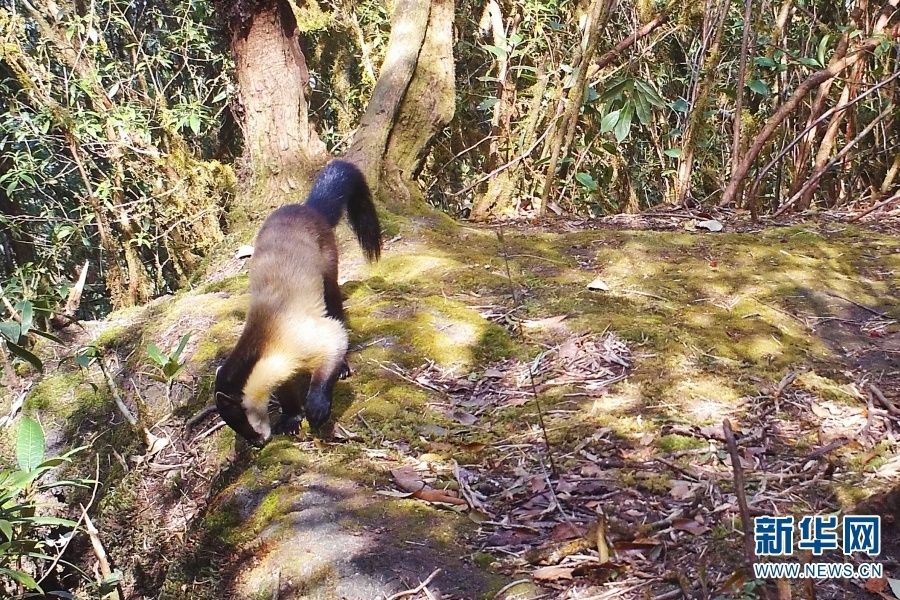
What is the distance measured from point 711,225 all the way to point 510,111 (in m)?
2.30

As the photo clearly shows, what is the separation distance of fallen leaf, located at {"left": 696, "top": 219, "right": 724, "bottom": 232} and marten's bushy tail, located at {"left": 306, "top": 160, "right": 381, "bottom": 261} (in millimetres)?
2289

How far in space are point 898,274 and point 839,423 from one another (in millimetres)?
1956

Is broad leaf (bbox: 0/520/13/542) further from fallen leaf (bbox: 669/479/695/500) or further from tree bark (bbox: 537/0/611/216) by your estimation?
tree bark (bbox: 537/0/611/216)

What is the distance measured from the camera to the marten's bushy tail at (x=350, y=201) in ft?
14.8

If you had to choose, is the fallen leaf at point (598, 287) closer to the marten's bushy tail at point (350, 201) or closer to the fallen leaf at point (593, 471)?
the marten's bushy tail at point (350, 201)

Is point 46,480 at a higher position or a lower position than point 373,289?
lower

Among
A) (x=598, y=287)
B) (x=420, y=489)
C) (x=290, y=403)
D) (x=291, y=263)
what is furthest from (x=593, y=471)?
(x=291, y=263)

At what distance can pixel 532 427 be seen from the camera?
288cm

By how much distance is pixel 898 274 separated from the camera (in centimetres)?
Result: 417

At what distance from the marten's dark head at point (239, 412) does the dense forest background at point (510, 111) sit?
8.98ft

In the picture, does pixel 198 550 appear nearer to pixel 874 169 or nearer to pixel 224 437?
pixel 224 437

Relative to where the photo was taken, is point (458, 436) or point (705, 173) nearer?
point (458, 436)

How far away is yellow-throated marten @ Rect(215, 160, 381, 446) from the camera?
3.19 meters

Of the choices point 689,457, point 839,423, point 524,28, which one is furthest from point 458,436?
point 524,28
